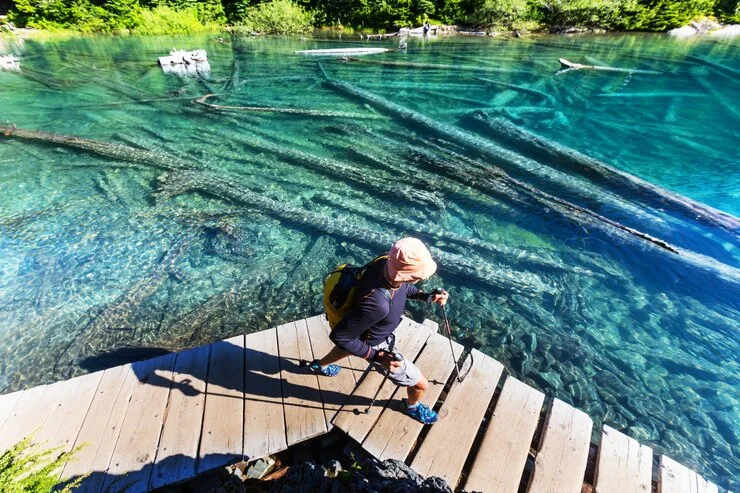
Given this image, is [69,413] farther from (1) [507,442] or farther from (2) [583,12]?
(2) [583,12]

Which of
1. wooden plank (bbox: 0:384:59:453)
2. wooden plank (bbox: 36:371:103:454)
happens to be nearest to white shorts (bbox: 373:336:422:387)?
wooden plank (bbox: 36:371:103:454)

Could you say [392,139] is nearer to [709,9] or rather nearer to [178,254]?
[178,254]

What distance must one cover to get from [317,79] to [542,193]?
63.7 ft

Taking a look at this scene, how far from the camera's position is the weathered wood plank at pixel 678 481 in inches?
173

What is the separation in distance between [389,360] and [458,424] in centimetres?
172

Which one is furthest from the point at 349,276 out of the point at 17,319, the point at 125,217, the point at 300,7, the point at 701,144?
the point at 300,7

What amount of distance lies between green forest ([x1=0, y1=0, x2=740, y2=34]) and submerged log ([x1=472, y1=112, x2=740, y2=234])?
1567 inches

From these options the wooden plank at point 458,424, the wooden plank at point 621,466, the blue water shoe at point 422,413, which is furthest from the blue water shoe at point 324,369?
the wooden plank at point 621,466

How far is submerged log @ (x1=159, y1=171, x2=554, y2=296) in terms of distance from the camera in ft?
29.5

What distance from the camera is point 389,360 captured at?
A: 404 cm

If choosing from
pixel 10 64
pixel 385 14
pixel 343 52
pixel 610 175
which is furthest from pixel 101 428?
pixel 385 14

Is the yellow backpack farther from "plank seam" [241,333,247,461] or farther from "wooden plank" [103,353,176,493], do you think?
"wooden plank" [103,353,176,493]

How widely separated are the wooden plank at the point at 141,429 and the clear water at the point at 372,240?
1896 mm

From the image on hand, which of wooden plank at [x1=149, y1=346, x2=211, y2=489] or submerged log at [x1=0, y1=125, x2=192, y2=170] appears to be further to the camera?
submerged log at [x1=0, y1=125, x2=192, y2=170]
